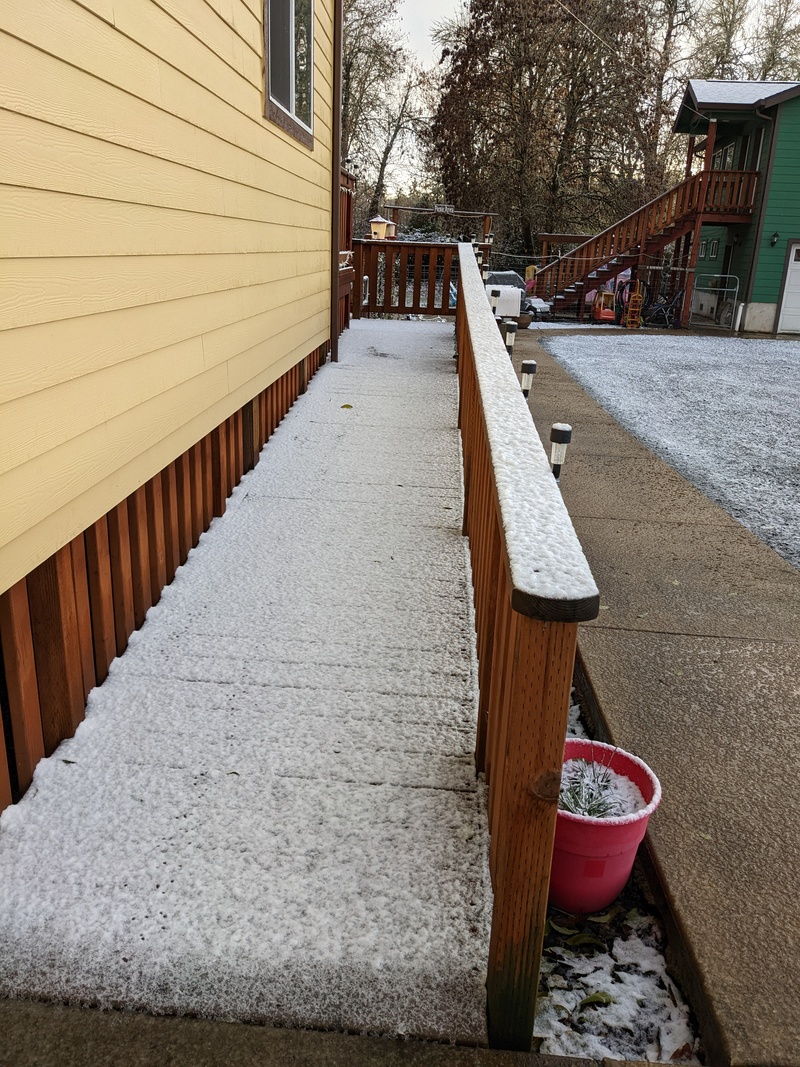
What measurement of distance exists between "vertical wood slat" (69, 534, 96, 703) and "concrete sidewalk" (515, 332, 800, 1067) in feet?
5.38

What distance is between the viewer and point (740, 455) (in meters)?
6.21

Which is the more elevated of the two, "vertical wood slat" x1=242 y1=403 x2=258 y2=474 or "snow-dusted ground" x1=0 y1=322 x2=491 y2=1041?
"vertical wood slat" x1=242 y1=403 x2=258 y2=474

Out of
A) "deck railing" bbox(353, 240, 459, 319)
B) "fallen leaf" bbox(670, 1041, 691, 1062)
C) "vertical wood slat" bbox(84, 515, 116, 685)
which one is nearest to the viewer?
"fallen leaf" bbox(670, 1041, 691, 1062)

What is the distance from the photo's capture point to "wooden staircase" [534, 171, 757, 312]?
1697cm

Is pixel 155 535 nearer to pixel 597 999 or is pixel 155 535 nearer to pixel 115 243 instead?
pixel 115 243

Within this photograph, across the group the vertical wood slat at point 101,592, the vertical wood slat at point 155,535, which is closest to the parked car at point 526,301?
the vertical wood slat at point 155,535

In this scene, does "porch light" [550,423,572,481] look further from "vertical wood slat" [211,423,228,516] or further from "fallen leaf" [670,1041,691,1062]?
"vertical wood slat" [211,423,228,516]

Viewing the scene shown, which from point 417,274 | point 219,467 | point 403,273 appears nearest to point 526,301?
point 403,273

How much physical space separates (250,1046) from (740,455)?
5.59 meters

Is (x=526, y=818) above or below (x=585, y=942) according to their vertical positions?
above

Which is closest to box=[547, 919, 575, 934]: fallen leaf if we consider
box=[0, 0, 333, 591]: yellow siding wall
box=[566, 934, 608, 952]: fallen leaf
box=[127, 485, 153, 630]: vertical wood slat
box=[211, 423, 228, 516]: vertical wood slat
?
box=[566, 934, 608, 952]: fallen leaf

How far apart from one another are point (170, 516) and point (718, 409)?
6.13 meters

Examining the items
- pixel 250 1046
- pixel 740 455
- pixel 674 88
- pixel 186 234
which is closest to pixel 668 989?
pixel 250 1046

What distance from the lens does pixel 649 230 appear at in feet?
59.2
